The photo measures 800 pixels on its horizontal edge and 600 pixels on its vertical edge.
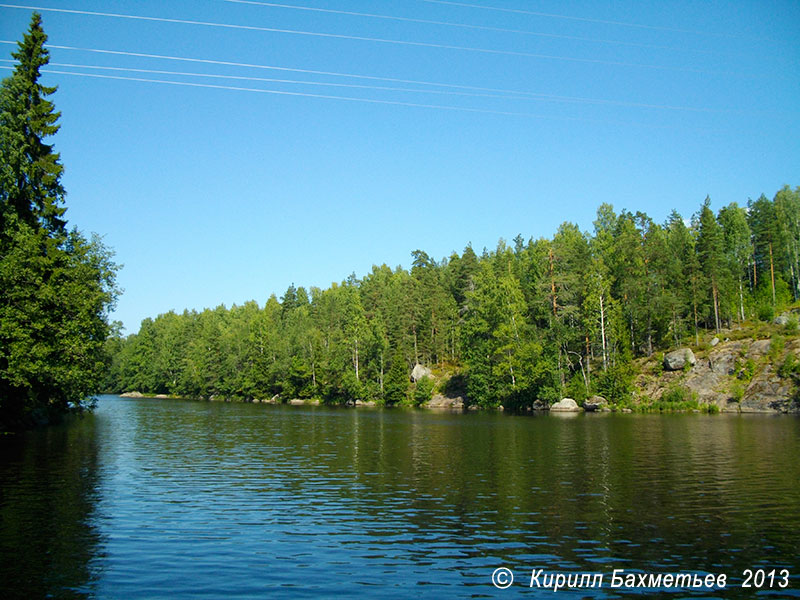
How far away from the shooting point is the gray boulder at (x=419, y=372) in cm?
11827

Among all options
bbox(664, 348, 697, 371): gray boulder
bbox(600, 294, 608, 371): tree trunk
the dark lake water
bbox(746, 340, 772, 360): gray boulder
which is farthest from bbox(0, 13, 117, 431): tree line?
bbox(746, 340, 772, 360): gray boulder

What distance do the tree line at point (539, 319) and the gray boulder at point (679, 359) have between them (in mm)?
5774

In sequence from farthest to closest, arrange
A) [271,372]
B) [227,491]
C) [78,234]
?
1. [271,372]
2. [78,234]
3. [227,491]

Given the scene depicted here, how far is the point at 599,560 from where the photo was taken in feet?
54.6

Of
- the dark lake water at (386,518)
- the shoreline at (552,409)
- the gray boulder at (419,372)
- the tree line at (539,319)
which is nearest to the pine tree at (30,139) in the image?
the dark lake water at (386,518)

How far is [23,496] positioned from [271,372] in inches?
4513

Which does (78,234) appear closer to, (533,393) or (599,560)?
(599,560)

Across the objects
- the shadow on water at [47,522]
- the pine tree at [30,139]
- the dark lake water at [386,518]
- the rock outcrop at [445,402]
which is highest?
the pine tree at [30,139]

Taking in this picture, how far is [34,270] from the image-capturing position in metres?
43.9

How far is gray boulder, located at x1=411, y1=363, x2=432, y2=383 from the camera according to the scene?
388 ft

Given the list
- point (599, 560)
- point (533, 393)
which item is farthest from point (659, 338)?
point (599, 560)

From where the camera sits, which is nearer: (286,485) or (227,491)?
(227,491)

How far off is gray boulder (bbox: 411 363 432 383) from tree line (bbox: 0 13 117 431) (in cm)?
7307

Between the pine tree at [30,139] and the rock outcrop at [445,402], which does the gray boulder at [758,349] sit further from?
the pine tree at [30,139]
